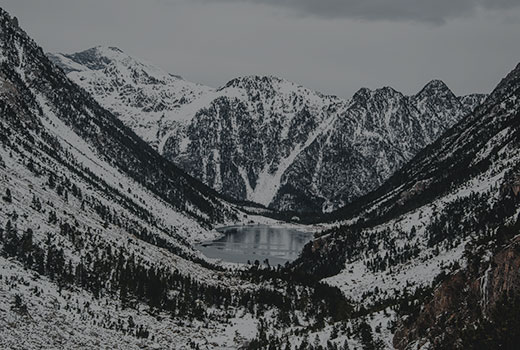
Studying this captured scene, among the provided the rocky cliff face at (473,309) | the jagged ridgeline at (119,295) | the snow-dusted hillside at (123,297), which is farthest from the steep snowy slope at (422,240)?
the rocky cliff face at (473,309)

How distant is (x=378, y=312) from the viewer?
61125mm

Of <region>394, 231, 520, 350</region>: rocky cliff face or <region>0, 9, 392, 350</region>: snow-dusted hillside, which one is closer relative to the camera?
<region>394, 231, 520, 350</region>: rocky cliff face

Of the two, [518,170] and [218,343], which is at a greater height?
[518,170]

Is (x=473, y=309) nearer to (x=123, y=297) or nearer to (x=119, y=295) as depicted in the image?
(x=123, y=297)

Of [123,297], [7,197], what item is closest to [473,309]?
[123,297]

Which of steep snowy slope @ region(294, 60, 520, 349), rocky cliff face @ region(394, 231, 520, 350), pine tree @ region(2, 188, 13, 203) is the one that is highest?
steep snowy slope @ region(294, 60, 520, 349)

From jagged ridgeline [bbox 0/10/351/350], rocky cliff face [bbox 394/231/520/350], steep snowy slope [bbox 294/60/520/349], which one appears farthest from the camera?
steep snowy slope [bbox 294/60/520/349]

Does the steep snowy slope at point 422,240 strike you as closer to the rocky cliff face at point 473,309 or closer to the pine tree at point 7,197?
the rocky cliff face at point 473,309

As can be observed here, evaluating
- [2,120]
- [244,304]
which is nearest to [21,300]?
[244,304]

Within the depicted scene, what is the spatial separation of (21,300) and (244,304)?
32811 mm

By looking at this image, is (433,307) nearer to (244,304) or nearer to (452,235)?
(244,304)

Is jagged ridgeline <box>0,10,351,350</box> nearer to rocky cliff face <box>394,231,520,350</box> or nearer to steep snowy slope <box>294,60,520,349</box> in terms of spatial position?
rocky cliff face <box>394,231,520,350</box>

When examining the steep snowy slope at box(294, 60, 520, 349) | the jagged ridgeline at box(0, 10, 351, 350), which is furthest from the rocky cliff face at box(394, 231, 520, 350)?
the steep snowy slope at box(294, 60, 520, 349)

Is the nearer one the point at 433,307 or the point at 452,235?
the point at 433,307
